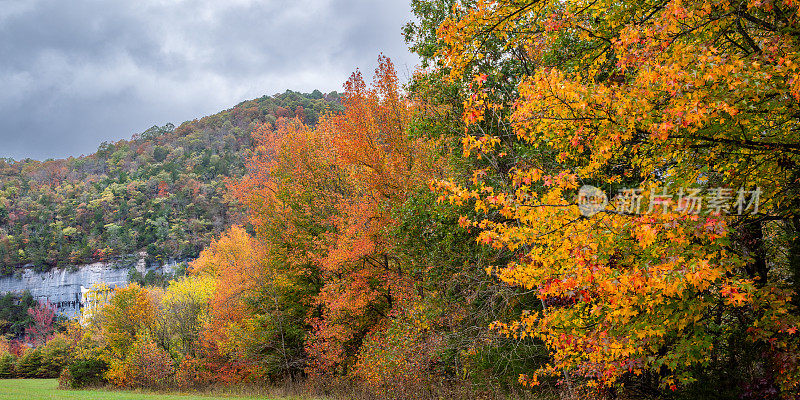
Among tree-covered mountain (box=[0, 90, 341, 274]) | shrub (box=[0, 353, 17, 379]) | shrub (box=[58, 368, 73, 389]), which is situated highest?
tree-covered mountain (box=[0, 90, 341, 274])

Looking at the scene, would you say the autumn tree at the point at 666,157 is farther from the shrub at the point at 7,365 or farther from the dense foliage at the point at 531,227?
the shrub at the point at 7,365

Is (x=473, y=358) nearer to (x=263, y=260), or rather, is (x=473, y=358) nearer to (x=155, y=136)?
(x=263, y=260)

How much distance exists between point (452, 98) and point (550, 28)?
628 centimetres

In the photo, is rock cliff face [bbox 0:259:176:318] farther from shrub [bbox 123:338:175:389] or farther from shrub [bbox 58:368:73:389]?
shrub [bbox 123:338:175:389]

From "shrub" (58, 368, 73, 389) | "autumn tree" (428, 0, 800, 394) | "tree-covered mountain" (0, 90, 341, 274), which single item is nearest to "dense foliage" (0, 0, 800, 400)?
"autumn tree" (428, 0, 800, 394)

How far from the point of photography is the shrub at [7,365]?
39.1 m

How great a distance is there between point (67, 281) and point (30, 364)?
35.9m

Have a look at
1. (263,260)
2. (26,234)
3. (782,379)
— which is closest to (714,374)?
(782,379)

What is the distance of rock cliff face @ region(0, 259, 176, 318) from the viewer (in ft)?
220

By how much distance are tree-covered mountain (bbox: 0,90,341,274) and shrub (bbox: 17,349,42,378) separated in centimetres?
2733

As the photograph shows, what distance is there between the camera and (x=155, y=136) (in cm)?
10312

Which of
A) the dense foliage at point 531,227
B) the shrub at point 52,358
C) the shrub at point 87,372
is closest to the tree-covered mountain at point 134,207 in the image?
the shrub at point 52,358

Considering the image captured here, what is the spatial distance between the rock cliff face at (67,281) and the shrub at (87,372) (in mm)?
43077

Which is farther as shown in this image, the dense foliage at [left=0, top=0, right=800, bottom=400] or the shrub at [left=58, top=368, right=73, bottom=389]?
the shrub at [left=58, top=368, right=73, bottom=389]
